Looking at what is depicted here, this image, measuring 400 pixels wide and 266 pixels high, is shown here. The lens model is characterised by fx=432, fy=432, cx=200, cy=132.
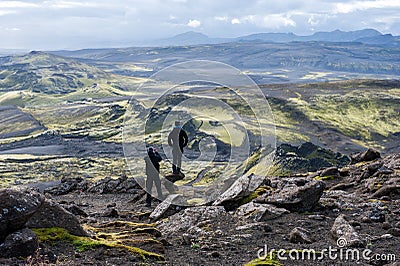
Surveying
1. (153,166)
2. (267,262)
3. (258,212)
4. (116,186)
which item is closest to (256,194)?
(258,212)

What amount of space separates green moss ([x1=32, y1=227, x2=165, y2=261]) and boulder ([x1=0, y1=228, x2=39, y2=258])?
1.33 metres

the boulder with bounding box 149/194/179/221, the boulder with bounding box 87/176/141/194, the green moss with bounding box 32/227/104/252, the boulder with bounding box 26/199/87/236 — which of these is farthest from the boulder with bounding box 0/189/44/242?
the boulder with bounding box 87/176/141/194

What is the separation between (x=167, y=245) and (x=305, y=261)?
232 inches

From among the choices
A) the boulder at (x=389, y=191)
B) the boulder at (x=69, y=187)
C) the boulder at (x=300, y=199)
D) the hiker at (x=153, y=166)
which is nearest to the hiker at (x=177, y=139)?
the hiker at (x=153, y=166)

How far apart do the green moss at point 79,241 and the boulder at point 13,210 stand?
144cm

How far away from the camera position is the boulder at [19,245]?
14.1m

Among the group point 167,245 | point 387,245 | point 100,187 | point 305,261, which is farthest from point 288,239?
point 100,187

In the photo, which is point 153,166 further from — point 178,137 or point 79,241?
point 79,241

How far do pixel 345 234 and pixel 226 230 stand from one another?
543cm

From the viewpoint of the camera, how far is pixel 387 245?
17797mm

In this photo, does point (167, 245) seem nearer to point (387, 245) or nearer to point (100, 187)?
point (387, 245)

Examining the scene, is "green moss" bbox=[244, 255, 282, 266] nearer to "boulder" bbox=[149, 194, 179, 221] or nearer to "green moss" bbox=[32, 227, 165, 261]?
"green moss" bbox=[32, 227, 165, 261]

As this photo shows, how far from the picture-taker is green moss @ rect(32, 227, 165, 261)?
1619 centimetres

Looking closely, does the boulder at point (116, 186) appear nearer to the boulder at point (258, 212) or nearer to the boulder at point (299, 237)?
the boulder at point (258, 212)
